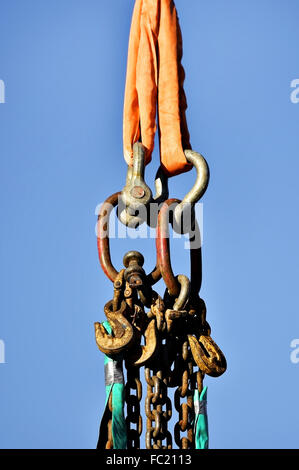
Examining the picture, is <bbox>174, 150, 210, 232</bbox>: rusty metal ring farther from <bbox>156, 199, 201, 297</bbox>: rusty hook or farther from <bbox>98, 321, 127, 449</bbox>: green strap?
<bbox>98, 321, 127, 449</bbox>: green strap

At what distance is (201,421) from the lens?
287 inches

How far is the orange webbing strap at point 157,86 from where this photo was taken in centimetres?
768

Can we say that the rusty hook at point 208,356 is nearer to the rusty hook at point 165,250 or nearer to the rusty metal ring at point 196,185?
the rusty hook at point 165,250

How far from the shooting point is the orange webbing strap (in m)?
7.68

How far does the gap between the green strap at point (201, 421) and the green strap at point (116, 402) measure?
0.44 m

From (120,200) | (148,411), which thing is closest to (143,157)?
(120,200)

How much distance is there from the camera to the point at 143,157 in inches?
299

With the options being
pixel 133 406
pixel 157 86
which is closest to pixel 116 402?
pixel 133 406

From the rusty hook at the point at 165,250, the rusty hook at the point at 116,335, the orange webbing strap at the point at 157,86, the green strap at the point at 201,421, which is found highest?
the orange webbing strap at the point at 157,86

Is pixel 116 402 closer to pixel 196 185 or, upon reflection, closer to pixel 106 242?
pixel 106 242

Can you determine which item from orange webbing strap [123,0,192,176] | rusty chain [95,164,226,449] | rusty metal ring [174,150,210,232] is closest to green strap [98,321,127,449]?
rusty chain [95,164,226,449]

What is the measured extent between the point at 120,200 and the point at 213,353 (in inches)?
42.6

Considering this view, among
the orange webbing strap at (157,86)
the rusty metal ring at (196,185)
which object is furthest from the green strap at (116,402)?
the orange webbing strap at (157,86)

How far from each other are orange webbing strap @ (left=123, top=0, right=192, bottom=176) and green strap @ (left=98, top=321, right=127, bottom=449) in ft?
3.96
